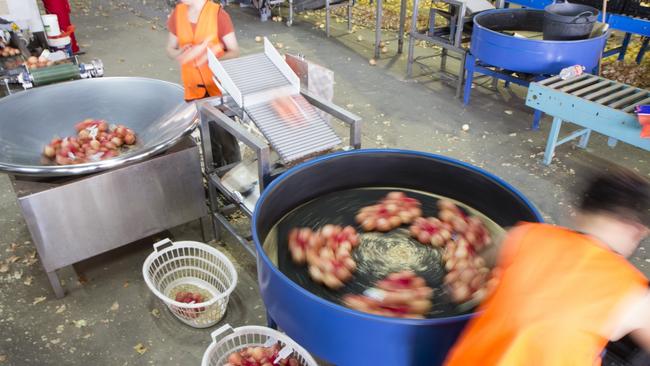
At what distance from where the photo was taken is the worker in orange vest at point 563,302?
1256 millimetres

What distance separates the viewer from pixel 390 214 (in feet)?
6.90

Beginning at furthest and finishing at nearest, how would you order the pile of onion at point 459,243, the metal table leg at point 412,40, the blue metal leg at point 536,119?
the metal table leg at point 412,40 → the blue metal leg at point 536,119 → the pile of onion at point 459,243

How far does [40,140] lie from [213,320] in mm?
1480

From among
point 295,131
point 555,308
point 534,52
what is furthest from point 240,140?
point 534,52

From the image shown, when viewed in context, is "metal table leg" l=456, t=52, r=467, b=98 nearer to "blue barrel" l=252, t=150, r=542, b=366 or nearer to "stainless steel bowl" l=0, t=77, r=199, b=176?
"stainless steel bowl" l=0, t=77, r=199, b=176

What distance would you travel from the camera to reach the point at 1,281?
9.75 ft

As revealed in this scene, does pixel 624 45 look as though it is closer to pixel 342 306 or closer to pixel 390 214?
pixel 390 214

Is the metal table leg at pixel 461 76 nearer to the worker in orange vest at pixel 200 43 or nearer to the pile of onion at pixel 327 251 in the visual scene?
the worker in orange vest at pixel 200 43

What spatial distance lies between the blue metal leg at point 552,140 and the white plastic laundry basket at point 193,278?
2.87m

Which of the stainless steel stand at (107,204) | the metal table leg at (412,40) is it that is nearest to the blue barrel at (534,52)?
the metal table leg at (412,40)

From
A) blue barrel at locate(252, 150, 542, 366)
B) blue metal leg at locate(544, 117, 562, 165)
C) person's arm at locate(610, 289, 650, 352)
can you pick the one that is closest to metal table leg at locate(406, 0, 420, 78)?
blue metal leg at locate(544, 117, 562, 165)

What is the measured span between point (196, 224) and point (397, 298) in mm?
2148

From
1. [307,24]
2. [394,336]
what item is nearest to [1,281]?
[394,336]

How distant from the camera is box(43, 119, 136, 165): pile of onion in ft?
9.05
